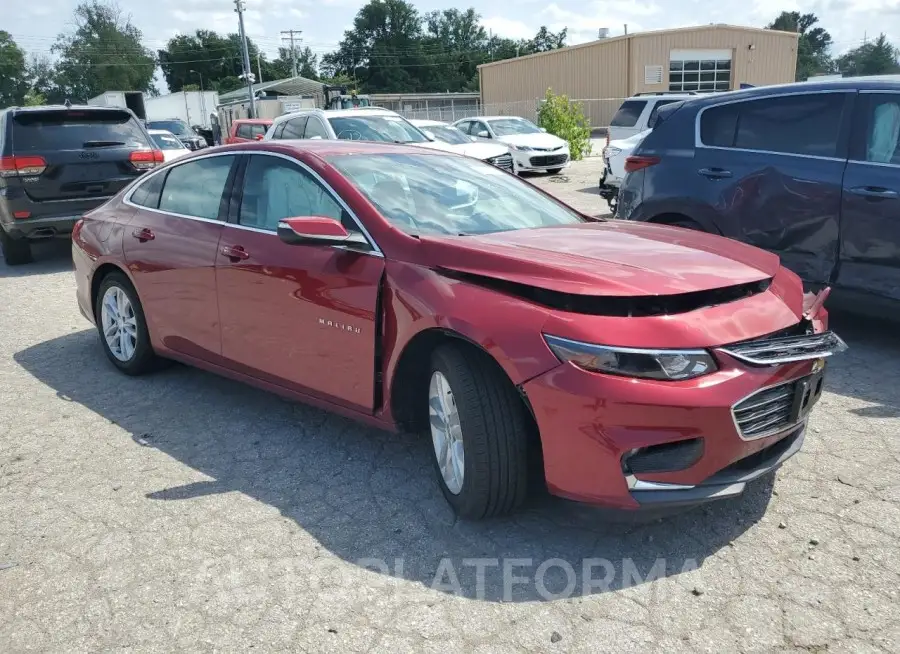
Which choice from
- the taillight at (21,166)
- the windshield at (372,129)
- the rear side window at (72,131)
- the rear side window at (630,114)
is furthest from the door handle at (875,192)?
the rear side window at (630,114)

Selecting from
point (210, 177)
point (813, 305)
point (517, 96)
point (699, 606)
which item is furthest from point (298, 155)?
point (517, 96)

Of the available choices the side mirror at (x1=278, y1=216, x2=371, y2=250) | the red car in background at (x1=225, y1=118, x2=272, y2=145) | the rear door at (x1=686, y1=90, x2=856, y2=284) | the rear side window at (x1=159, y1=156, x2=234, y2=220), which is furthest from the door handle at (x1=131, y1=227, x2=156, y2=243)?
the red car in background at (x1=225, y1=118, x2=272, y2=145)

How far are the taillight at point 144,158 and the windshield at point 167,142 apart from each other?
8.41m

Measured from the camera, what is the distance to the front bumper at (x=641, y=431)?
2.67m

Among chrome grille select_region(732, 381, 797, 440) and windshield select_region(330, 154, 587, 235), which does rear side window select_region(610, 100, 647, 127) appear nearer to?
windshield select_region(330, 154, 587, 235)

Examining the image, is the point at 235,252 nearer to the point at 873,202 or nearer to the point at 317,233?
the point at 317,233

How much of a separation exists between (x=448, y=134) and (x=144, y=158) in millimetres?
9058

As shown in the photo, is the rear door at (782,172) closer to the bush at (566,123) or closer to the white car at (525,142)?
the white car at (525,142)

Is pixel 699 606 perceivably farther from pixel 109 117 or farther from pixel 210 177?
pixel 109 117

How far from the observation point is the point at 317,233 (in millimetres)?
3479

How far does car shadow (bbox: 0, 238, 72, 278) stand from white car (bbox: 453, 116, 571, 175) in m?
10.7

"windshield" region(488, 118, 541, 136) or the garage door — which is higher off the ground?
the garage door

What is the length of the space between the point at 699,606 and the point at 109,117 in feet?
30.9

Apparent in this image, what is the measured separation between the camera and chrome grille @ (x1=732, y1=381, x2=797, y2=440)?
2.78 meters
